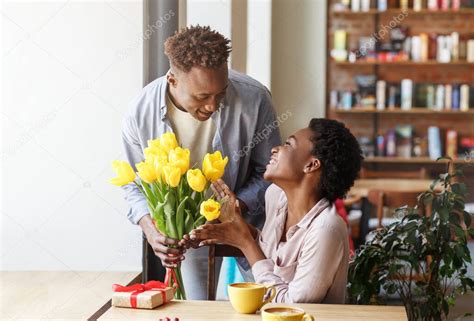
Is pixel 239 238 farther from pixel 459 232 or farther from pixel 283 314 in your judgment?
pixel 459 232

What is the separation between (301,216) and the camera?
2.08m

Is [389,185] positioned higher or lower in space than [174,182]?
lower

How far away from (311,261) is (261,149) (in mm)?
550

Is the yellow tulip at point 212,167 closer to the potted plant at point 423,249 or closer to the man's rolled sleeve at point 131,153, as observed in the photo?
the man's rolled sleeve at point 131,153

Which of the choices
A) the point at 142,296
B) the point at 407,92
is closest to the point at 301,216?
the point at 142,296

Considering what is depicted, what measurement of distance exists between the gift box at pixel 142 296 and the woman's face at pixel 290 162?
41 cm

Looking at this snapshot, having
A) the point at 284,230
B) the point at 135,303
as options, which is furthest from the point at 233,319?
the point at 284,230

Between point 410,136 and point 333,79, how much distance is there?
2.74 ft

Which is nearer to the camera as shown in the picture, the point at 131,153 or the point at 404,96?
the point at 131,153

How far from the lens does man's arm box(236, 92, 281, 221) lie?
234cm

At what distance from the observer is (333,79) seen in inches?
282

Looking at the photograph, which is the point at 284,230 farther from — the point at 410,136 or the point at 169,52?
the point at 410,136

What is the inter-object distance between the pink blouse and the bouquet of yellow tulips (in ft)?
0.72

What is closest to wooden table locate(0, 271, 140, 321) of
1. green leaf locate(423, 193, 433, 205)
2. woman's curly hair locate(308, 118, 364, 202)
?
woman's curly hair locate(308, 118, 364, 202)
